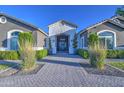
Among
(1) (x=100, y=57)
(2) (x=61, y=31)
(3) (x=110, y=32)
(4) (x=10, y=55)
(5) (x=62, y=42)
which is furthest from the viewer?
(5) (x=62, y=42)

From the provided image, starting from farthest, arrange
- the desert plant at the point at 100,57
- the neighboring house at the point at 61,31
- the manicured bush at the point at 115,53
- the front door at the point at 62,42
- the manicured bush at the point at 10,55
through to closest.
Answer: the front door at the point at 62,42, the neighboring house at the point at 61,31, the manicured bush at the point at 115,53, the manicured bush at the point at 10,55, the desert plant at the point at 100,57

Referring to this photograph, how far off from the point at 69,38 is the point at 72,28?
1.45m

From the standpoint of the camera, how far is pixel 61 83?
7.36 meters

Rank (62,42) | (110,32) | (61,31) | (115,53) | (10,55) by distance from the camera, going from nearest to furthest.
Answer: (10,55)
(115,53)
(110,32)
(61,31)
(62,42)

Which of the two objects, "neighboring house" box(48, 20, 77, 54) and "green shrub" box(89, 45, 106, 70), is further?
"neighboring house" box(48, 20, 77, 54)

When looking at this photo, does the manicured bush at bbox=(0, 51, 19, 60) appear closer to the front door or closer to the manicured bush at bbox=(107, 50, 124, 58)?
the manicured bush at bbox=(107, 50, 124, 58)

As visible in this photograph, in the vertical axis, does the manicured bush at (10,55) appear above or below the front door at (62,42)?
below

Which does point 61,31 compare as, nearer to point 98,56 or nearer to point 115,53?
point 115,53

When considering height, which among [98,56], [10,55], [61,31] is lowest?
[10,55]

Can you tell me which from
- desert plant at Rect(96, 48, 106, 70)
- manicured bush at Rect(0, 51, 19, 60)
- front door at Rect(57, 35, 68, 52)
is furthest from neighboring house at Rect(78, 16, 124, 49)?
front door at Rect(57, 35, 68, 52)

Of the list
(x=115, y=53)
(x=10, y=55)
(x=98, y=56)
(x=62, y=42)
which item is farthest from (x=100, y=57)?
(x=62, y=42)

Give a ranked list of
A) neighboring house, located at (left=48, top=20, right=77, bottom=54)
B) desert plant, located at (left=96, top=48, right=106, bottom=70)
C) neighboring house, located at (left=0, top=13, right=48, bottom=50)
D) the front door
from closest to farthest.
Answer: desert plant, located at (left=96, top=48, right=106, bottom=70) → neighboring house, located at (left=0, top=13, right=48, bottom=50) → neighboring house, located at (left=48, top=20, right=77, bottom=54) → the front door

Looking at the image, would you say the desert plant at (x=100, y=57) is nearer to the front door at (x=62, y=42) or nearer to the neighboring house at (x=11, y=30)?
the neighboring house at (x=11, y=30)

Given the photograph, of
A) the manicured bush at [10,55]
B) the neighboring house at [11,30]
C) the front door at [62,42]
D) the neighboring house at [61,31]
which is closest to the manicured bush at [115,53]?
the neighboring house at [11,30]
